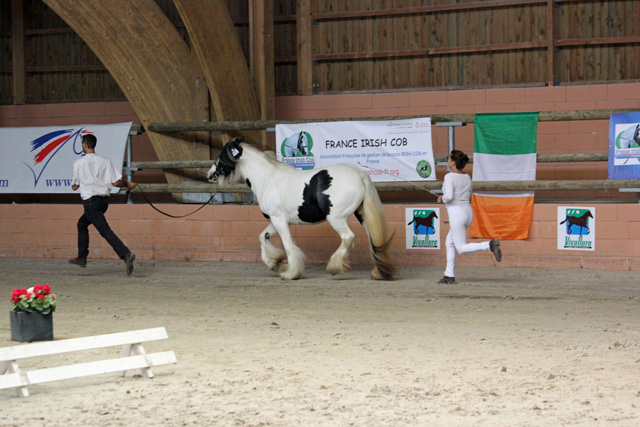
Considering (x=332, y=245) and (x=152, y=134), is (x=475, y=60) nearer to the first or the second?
→ (x=332, y=245)

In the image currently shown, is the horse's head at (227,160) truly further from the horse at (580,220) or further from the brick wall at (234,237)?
the horse at (580,220)

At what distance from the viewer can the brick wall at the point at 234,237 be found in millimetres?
9240

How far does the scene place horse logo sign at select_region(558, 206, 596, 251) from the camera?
9289 millimetres

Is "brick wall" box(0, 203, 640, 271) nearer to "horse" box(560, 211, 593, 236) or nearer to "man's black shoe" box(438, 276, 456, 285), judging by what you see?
"horse" box(560, 211, 593, 236)

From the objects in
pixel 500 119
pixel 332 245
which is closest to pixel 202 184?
pixel 332 245

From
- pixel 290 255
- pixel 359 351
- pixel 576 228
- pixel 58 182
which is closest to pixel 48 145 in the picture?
pixel 58 182

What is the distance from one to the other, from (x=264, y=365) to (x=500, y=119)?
532 centimetres

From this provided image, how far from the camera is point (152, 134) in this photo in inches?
449

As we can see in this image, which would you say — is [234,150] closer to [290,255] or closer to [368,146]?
[290,255]

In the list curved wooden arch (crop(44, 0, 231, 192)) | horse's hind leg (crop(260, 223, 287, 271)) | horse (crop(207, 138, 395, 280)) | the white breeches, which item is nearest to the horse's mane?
horse (crop(207, 138, 395, 280))

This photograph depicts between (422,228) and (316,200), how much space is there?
64.0 inches

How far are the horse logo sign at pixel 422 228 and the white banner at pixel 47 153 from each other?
3.96 m

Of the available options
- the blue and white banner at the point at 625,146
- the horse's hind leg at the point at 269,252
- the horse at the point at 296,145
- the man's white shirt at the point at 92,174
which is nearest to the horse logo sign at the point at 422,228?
the horse at the point at 296,145

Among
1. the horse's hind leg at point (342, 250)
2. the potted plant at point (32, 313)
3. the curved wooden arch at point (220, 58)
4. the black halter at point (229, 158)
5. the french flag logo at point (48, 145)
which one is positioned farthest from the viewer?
the french flag logo at point (48, 145)
